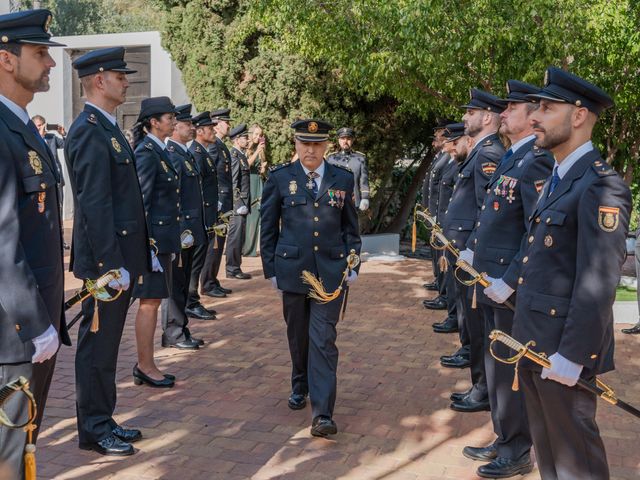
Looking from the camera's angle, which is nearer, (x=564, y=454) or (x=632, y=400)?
(x=564, y=454)

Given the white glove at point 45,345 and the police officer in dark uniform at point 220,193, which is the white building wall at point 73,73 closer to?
the police officer in dark uniform at point 220,193

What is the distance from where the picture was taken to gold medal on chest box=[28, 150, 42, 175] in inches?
128

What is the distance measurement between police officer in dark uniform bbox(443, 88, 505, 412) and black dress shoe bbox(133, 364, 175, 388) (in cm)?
227

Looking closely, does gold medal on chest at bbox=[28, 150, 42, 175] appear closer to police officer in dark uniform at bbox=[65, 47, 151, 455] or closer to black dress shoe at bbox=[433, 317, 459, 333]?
police officer in dark uniform at bbox=[65, 47, 151, 455]

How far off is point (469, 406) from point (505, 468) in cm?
117

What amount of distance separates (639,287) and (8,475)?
672 cm

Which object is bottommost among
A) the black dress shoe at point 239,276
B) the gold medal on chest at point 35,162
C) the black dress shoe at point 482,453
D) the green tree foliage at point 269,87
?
the black dress shoe at point 239,276

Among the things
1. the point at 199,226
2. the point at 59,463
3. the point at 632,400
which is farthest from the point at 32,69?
the point at 632,400

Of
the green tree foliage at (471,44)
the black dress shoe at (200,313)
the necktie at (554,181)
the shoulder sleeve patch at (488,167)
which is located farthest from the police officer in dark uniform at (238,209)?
the necktie at (554,181)

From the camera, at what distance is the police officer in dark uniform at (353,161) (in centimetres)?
1236

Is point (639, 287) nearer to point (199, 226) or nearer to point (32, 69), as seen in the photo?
point (199, 226)

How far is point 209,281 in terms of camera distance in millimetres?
9945

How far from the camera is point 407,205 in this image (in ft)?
52.1

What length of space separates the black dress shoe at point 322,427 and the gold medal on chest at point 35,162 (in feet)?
8.60
